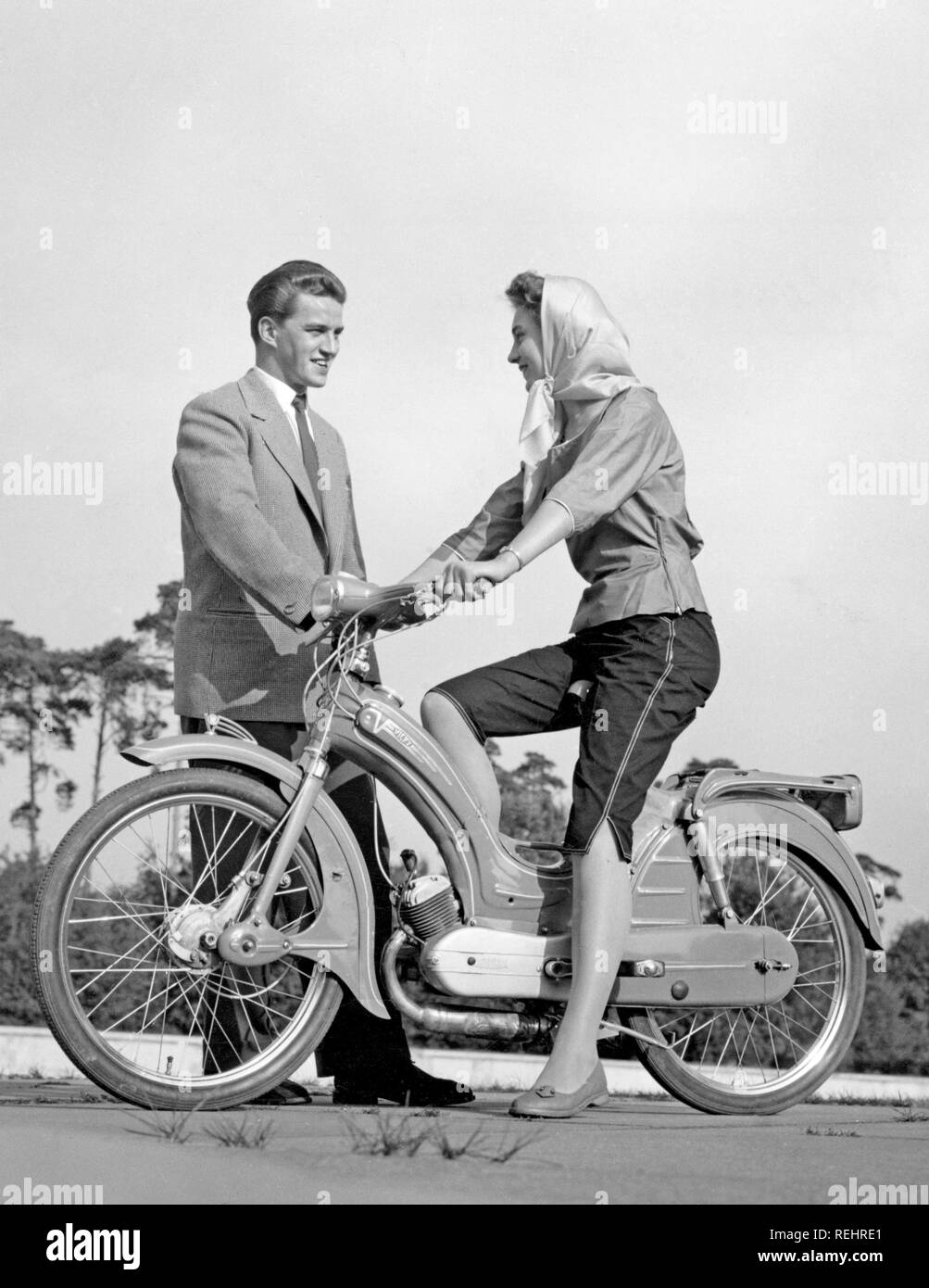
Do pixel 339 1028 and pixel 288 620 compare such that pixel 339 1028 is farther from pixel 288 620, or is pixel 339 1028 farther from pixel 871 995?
pixel 871 995

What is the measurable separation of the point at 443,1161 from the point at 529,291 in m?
2.36

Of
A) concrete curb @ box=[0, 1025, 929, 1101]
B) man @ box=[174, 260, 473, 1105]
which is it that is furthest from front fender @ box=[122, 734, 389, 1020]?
concrete curb @ box=[0, 1025, 929, 1101]

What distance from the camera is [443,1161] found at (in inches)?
113

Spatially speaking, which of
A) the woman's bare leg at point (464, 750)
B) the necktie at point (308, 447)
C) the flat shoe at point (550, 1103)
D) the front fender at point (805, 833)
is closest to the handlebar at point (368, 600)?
the woman's bare leg at point (464, 750)

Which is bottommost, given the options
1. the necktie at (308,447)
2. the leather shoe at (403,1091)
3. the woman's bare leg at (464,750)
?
the leather shoe at (403,1091)

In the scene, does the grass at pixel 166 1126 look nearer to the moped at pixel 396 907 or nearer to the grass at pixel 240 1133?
the grass at pixel 240 1133

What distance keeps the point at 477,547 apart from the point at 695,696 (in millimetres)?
781

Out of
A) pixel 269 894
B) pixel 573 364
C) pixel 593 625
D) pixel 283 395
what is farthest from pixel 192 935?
pixel 573 364

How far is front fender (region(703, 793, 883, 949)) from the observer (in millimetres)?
4355

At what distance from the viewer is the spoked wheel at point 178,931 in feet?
11.4

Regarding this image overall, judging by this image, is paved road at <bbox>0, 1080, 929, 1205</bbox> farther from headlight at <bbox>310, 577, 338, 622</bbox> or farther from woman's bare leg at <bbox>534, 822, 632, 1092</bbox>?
headlight at <bbox>310, 577, 338, 622</bbox>

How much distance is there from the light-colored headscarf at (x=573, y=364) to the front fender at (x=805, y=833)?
1.10 m
